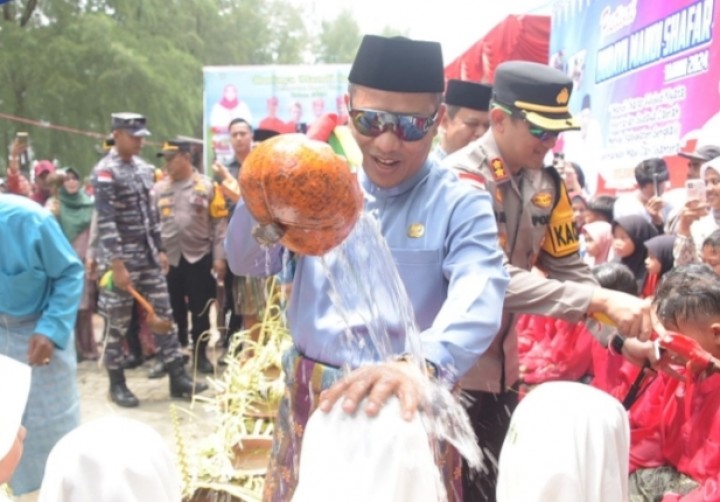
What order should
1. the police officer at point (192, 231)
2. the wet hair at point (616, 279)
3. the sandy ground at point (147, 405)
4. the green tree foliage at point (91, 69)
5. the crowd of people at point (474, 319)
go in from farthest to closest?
the green tree foliage at point (91, 69) → the police officer at point (192, 231) → the sandy ground at point (147, 405) → the wet hair at point (616, 279) → the crowd of people at point (474, 319)

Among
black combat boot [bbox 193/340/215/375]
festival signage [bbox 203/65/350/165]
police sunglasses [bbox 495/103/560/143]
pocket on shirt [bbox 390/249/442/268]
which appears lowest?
black combat boot [bbox 193/340/215/375]

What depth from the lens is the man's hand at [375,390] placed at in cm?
99

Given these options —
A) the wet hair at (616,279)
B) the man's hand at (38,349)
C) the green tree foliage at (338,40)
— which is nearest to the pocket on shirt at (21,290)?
the man's hand at (38,349)

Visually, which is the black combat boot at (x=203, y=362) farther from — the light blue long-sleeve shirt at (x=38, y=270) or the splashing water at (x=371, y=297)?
the splashing water at (x=371, y=297)

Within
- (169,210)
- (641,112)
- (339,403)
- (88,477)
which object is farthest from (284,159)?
(641,112)

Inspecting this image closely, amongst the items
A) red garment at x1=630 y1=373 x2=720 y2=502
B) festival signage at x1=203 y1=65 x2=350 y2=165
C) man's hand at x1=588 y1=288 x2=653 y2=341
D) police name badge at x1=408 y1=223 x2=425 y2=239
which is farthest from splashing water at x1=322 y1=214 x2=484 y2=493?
festival signage at x1=203 y1=65 x2=350 y2=165

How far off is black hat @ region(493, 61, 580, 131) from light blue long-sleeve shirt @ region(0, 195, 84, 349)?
1.89 meters

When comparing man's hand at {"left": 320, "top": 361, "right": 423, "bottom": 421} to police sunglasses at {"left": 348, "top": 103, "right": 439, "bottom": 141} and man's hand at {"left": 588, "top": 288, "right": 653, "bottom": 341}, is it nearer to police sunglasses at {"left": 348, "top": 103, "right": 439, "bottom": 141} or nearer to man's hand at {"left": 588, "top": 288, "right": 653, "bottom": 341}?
police sunglasses at {"left": 348, "top": 103, "right": 439, "bottom": 141}

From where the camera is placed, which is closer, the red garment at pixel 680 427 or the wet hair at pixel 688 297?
the red garment at pixel 680 427

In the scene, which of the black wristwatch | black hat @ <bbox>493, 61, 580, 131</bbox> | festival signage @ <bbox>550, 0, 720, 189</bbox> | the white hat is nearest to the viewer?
the white hat

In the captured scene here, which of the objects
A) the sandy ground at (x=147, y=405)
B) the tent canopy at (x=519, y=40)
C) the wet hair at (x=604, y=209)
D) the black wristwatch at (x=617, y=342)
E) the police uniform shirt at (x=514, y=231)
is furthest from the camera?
the tent canopy at (x=519, y=40)

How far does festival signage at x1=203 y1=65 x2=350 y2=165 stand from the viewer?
45.5 ft

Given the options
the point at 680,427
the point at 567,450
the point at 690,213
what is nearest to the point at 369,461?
the point at 567,450

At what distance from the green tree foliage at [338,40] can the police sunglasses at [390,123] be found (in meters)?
44.3
